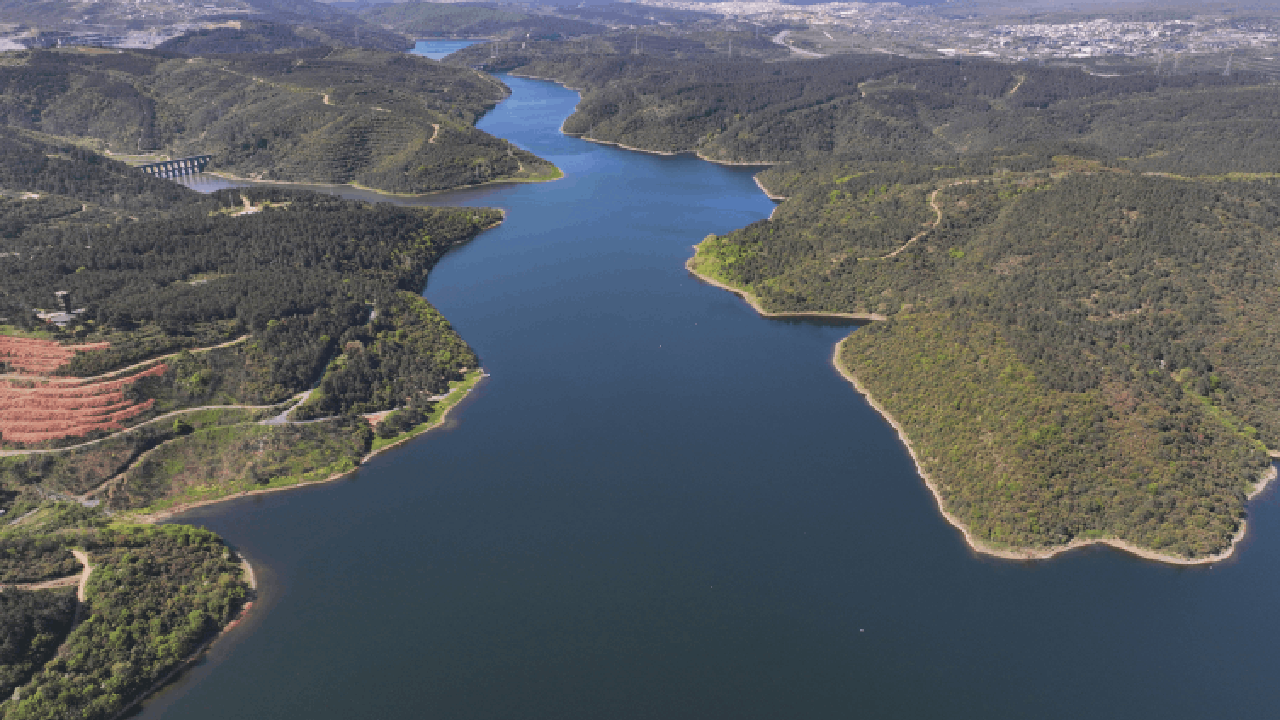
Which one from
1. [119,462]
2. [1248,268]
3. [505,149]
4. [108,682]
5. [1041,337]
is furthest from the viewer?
[505,149]

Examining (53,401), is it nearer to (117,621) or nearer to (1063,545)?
(117,621)

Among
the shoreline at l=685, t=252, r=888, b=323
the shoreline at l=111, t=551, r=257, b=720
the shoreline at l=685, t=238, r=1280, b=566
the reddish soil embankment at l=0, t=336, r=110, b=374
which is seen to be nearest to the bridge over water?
the reddish soil embankment at l=0, t=336, r=110, b=374

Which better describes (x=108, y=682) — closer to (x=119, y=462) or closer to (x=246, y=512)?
(x=246, y=512)

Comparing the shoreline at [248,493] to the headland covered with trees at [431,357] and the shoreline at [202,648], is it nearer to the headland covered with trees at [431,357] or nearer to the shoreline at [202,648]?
the headland covered with trees at [431,357]

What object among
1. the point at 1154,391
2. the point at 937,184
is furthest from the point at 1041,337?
the point at 937,184

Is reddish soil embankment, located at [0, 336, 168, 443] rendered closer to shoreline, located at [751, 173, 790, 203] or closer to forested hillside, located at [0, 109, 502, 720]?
forested hillside, located at [0, 109, 502, 720]

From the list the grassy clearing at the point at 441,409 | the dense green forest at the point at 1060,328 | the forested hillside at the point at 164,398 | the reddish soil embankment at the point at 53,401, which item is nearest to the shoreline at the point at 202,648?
the forested hillside at the point at 164,398
